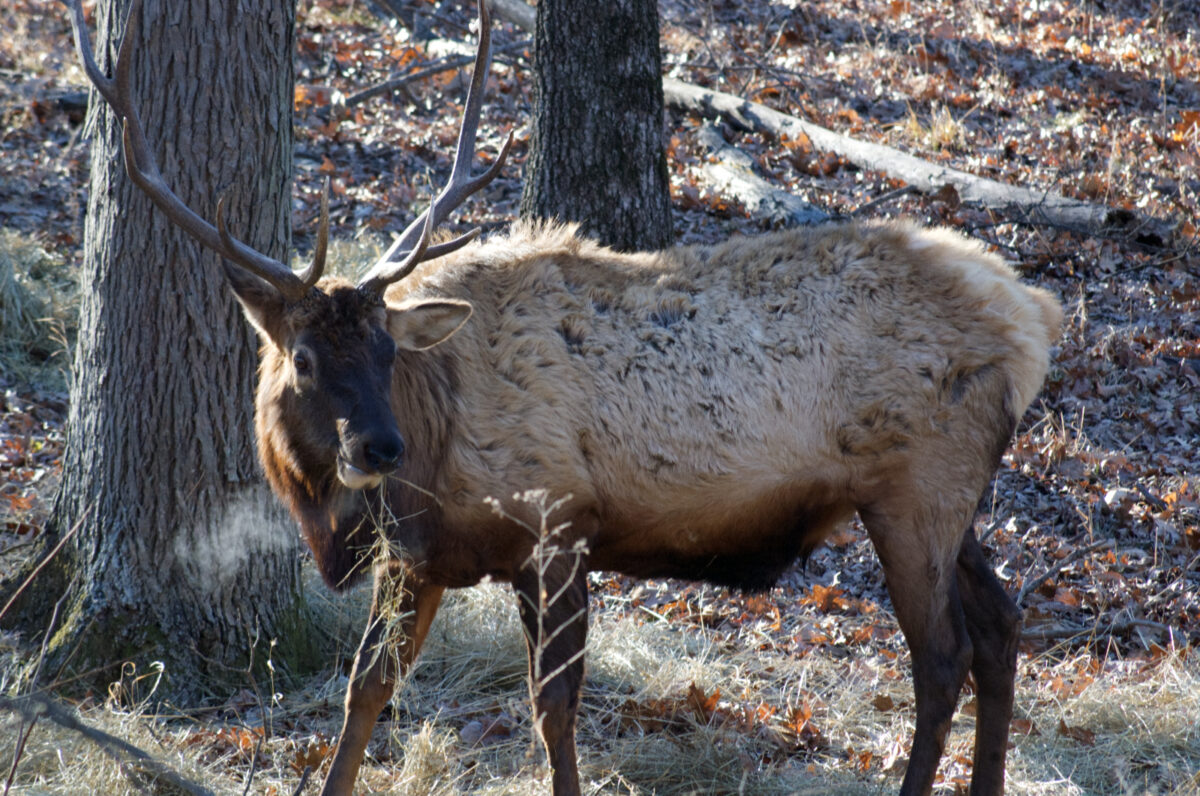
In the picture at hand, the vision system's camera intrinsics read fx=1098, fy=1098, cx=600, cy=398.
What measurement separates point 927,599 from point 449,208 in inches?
108

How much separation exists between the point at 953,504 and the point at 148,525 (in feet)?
12.2

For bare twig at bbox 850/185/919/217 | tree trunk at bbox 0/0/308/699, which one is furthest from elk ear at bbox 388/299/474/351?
bare twig at bbox 850/185/919/217

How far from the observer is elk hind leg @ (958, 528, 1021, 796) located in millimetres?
4797

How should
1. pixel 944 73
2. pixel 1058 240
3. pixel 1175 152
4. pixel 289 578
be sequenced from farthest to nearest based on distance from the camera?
1. pixel 944 73
2. pixel 1175 152
3. pixel 1058 240
4. pixel 289 578

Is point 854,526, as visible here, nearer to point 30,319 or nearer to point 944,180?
point 944,180

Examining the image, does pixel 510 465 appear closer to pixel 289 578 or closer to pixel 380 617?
pixel 380 617

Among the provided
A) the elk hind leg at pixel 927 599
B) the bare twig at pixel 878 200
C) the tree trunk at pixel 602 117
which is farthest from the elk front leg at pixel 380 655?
the bare twig at pixel 878 200

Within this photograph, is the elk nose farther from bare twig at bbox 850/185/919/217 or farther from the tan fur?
bare twig at bbox 850/185/919/217

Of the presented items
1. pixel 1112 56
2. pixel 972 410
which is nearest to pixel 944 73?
pixel 1112 56

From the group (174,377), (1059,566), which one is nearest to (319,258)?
(174,377)

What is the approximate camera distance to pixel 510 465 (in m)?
4.55

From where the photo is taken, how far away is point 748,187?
973 cm

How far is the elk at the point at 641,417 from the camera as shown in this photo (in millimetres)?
4500

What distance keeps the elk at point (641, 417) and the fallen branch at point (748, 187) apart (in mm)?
4087
